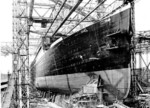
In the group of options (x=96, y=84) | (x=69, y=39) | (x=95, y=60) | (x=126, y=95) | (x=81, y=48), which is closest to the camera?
(x=126, y=95)

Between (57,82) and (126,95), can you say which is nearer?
(126,95)

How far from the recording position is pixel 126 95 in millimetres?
8430

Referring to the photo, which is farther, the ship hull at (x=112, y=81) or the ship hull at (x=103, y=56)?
the ship hull at (x=103, y=56)

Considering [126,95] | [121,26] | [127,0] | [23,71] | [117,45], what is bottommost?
[126,95]

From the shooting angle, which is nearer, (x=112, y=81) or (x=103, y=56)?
(x=112, y=81)

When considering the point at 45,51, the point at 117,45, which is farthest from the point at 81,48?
the point at 45,51

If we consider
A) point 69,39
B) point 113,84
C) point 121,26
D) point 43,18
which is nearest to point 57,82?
point 69,39

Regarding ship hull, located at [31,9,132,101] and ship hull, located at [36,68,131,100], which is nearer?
ship hull, located at [36,68,131,100]

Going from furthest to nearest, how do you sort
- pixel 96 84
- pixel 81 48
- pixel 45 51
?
1. pixel 45 51
2. pixel 81 48
3. pixel 96 84

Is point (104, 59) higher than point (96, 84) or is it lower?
higher

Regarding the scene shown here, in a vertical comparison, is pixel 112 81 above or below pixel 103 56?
below

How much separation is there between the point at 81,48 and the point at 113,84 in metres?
2.94

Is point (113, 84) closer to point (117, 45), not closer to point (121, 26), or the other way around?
point (117, 45)

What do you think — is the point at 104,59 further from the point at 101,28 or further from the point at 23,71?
the point at 23,71
